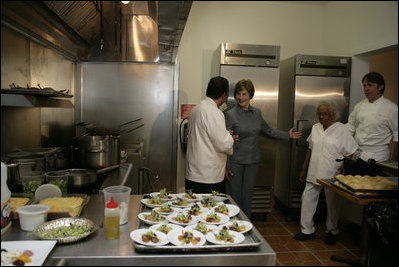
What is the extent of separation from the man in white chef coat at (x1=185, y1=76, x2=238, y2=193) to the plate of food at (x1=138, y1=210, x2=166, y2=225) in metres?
1.14

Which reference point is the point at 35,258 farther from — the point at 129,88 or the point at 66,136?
the point at 129,88

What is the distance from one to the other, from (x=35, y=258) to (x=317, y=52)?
449 cm

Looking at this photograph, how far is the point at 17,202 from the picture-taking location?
5.67 ft

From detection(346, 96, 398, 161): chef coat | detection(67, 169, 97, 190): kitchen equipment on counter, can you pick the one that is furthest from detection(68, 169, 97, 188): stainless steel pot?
detection(346, 96, 398, 161): chef coat

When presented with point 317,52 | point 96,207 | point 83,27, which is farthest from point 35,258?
point 317,52

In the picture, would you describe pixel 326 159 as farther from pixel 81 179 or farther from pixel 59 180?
pixel 59 180

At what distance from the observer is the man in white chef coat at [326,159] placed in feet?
10.7

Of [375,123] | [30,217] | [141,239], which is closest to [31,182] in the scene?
[30,217]

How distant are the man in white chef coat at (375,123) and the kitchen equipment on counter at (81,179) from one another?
2.37 meters

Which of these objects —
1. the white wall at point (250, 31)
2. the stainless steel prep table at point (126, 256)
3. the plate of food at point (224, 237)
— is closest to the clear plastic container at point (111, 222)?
the stainless steel prep table at point (126, 256)

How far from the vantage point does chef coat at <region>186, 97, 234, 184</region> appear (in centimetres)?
272

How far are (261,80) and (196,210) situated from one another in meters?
2.44

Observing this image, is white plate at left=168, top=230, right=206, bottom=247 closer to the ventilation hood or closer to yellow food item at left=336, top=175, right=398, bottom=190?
the ventilation hood

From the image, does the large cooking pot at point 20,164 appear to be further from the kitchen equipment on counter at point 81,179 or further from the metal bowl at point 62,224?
the metal bowl at point 62,224
